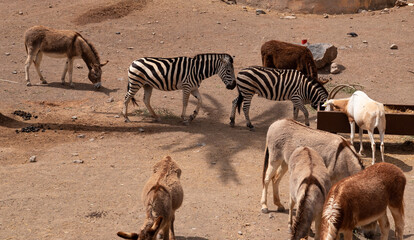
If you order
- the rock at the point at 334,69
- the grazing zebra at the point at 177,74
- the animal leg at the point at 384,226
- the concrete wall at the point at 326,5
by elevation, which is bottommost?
the rock at the point at 334,69

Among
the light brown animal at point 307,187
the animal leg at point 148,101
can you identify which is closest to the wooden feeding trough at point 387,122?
the light brown animal at point 307,187

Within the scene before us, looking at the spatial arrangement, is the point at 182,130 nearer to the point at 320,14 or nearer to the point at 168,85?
the point at 168,85

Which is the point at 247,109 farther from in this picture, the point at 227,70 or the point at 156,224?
the point at 156,224

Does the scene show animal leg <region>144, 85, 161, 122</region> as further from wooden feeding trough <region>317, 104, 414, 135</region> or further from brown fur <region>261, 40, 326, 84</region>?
wooden feeding trough <region>317, 104, 414, 135</region>

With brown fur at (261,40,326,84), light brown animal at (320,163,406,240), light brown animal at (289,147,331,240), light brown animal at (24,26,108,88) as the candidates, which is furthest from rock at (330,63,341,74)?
light brown animal at (320,163,406,240)

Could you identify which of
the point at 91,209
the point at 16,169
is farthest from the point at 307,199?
the point at 16,169

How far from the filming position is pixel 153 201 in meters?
6.44

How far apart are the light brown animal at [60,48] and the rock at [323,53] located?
21.7 feet

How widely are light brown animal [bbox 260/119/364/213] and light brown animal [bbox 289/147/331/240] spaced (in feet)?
1.26

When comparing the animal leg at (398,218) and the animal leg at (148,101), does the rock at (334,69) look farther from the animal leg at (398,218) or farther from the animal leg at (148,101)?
the animal leg at (398,218)

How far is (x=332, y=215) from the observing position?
603 cm

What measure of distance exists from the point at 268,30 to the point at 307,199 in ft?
46.5

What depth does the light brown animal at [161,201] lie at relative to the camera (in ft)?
19.6

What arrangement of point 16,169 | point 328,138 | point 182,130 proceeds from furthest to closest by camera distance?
point 182,130 < point 16,169 < point 328,138
